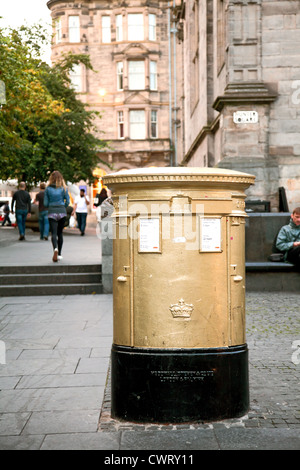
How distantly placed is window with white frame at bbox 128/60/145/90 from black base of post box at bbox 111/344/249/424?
47744 millimetres

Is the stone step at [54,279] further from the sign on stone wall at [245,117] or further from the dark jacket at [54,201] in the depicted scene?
the sign on stone wall at [245,117]

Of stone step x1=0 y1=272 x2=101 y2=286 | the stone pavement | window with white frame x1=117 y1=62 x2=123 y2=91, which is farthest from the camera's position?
window with white frame x1=117 y1=62 x2=123 y2=91

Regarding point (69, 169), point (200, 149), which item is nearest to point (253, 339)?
point (200, 149)

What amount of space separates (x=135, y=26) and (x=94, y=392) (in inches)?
1907

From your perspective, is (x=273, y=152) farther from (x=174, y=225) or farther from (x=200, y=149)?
(x=174, y=225)

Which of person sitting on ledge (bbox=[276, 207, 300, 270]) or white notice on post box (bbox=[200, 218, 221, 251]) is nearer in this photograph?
white notice on post box (bbox=[200, 218, 221, 251])

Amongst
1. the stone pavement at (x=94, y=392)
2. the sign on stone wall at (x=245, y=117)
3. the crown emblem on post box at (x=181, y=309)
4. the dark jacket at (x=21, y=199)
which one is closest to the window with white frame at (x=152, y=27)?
the dark jacket at (x=21, y=199)

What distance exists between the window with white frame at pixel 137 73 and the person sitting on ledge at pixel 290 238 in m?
41.0

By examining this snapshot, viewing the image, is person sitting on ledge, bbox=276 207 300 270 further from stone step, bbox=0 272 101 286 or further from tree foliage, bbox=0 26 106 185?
tree foliage, bbox=0 26 106 185

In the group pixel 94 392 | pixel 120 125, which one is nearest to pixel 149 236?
pixel 94 392

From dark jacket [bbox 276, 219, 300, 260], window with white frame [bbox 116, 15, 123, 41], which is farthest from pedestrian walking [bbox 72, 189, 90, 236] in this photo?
window with white frame [bbox 116, 15, 123, 41]

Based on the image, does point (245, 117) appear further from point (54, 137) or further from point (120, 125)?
point (120, 125)

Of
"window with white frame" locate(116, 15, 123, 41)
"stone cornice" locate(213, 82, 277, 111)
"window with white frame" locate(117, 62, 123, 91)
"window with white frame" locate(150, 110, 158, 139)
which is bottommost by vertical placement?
"stone cornice" locate(213, 82, 277, 111)

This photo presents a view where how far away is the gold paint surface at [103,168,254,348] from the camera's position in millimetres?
4543
